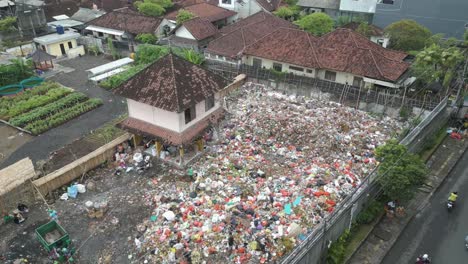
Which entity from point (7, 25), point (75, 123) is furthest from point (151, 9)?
point (75, 123)

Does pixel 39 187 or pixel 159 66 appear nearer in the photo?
pixel 39 187

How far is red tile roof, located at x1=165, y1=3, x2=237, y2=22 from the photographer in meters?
40.3

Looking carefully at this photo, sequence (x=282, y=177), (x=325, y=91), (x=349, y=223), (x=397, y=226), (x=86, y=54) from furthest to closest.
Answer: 1. (x=86, y=54)
2. (x=325, y=91)
3. (x=282, y=177)
4. (x=397, y=226)
5. (x=349, y=223)

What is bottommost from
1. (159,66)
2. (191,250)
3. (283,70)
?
(191,250)

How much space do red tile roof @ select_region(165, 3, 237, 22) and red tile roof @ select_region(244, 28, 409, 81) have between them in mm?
12900

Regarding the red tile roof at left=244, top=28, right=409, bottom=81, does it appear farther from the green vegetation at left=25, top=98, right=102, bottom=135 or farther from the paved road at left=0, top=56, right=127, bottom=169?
the green vegetation at left=25, top=98, right=102, bottom=135

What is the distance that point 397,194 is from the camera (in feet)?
55.7

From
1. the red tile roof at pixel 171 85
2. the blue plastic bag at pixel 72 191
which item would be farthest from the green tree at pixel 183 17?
the blue plastic bag at pixel 72 191

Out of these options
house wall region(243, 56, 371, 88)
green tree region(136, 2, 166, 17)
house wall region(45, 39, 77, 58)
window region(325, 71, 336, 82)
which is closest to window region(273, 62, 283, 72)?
house wall region(243, 56, 371, 88)

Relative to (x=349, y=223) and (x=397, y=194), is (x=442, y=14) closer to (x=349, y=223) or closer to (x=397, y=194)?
(x=397, y=194)

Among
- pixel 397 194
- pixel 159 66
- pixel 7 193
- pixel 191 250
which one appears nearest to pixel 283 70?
pixel 159 66

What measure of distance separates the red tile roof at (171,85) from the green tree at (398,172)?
940cm

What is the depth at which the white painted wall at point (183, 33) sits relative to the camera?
3424 cm

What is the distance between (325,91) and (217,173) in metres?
11.7
